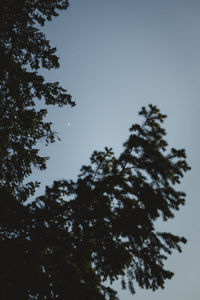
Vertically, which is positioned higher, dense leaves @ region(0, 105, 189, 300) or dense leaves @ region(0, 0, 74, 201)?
dense leaves @ region(0, 0, 74, 201)

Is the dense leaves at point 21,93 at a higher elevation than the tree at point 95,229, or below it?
higher

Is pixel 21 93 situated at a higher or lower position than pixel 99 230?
higher

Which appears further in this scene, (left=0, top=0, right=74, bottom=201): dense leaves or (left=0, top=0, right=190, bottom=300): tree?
(left=0, top=0, right=74, bottom=201): dense leaves

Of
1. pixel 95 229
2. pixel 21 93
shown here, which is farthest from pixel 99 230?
pixel 21 93

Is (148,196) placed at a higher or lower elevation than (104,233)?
higher

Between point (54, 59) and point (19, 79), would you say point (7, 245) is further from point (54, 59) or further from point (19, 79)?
point (54, 59)

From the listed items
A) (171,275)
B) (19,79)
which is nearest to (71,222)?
(171,275)

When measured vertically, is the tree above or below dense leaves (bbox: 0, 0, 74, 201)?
below

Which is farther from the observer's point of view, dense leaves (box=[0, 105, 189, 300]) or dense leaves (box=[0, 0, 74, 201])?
dense leaves (box=[0, 0, 74, 201])

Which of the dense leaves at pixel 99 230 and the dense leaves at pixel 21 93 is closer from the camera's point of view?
the dense leaves at pixel 99 230

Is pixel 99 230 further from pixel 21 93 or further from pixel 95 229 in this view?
pixel 21 93

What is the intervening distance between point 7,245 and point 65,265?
1.11m

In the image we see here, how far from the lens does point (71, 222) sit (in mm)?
4574

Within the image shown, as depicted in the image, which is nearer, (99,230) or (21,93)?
(99,230)
